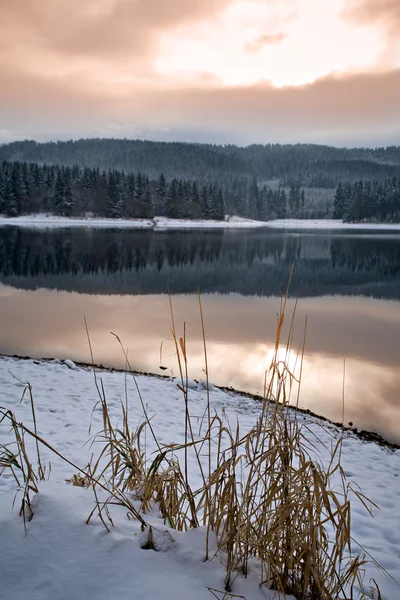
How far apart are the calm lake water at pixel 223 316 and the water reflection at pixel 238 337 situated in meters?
0.03

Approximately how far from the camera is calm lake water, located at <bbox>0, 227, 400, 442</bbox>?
8.23m

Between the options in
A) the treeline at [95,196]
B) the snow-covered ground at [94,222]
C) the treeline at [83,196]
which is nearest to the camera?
the snow-covered ground at [94,222]

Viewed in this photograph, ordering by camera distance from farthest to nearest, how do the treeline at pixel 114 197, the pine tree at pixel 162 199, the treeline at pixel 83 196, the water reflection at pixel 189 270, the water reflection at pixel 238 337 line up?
the pine tree at pixel 162 199 < the treeline at pixel 114 197 < the treeline at pixel 83 196 < the water reflection at pixel 189 270 < the water reflection at pixel 238 337

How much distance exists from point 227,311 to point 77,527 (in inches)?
520

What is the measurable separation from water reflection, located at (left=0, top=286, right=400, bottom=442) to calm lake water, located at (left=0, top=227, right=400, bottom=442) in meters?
0.03

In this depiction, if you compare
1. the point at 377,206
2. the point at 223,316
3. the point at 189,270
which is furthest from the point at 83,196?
the point at 223,316

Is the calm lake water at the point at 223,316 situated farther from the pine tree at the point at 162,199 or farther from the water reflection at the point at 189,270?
the pine tree at the point at 162,199

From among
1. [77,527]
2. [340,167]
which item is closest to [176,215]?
[77,527]

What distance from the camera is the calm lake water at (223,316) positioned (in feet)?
27.0

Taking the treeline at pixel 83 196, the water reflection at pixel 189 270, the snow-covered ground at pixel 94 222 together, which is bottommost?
the water reflection at pixel 189 270

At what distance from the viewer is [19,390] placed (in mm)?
6410

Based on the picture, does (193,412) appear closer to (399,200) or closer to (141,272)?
(141,272)

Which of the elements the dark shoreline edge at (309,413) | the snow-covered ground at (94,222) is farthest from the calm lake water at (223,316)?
the snow-covered ground at (94,222)

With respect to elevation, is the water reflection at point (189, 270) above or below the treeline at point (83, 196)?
below
